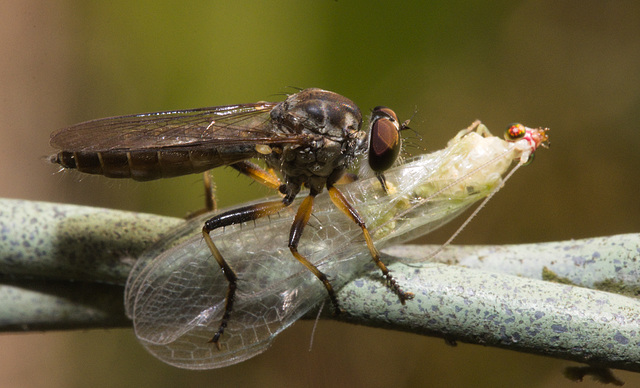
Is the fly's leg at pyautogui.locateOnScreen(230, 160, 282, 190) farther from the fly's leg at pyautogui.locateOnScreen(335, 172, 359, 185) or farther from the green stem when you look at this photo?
the green stem

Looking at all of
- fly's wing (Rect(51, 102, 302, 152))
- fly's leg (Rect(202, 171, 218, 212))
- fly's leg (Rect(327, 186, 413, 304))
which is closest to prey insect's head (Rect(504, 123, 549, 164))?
fly's leg (Rect(327, 186, 413, 304))

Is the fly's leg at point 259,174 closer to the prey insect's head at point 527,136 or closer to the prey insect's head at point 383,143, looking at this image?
the prey insect's head at point 383,143

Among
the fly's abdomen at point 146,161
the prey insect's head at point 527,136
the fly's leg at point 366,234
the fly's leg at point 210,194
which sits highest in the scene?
the prey insect's head at point 527,136

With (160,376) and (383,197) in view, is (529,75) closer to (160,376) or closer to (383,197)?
(383,197)

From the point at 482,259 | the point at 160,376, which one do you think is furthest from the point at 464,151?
the point at 160,376

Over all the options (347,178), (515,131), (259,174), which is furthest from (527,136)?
(259,174)

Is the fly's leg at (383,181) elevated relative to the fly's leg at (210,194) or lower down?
elevated

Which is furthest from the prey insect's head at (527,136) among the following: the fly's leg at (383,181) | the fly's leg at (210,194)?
the fly's leg at (210,194)
